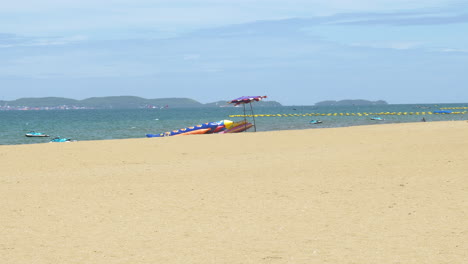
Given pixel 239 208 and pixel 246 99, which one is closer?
pixel 239 208

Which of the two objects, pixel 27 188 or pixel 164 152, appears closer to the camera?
pixel 27 188

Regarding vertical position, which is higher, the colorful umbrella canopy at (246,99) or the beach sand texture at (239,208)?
the colorful umbrella canopy at (246,99)

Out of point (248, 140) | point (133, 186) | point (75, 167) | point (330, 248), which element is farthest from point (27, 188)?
point (248, 140)

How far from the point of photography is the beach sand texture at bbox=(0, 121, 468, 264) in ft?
25.6

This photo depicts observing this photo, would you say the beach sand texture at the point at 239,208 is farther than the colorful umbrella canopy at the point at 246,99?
No

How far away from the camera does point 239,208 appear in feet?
35.9

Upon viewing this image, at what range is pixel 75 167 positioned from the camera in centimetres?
1831

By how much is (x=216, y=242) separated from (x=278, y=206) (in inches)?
117

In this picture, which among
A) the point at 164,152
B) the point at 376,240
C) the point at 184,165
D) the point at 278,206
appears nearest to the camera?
the point at 376,240

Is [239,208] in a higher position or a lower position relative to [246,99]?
lower

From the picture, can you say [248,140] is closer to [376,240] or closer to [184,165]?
[184,165]

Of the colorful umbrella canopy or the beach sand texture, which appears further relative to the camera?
the colorful umbrella canopy

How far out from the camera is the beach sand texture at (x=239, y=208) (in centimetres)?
781

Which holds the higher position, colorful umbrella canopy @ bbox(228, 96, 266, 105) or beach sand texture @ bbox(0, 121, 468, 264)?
colorful umbrella canopy @ bbox(228, 96, 266, 105)
